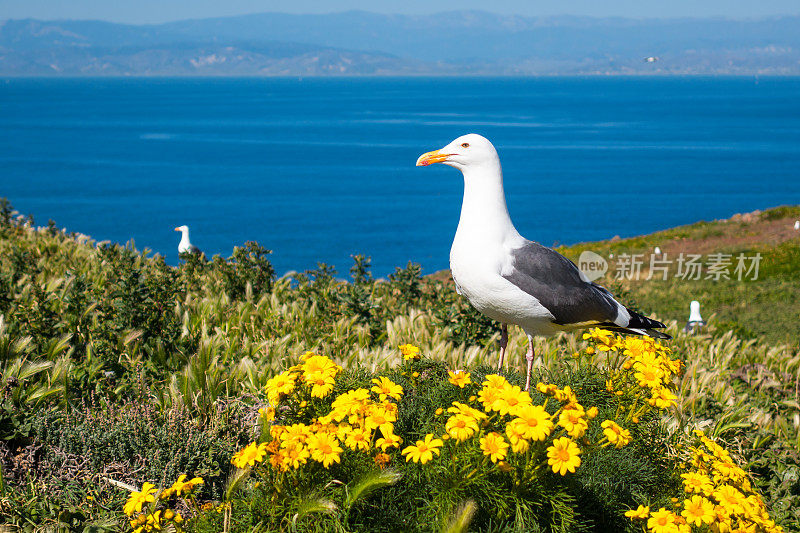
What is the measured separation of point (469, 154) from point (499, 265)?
34.2 inches

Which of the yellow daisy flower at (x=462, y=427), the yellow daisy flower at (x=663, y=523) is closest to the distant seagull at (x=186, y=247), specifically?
the yellow daisy flower at (x=462, y=427)

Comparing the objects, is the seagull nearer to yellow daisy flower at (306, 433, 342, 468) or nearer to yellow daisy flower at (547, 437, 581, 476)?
Result: yellow daisy flower at (547, 437, 581, 476)

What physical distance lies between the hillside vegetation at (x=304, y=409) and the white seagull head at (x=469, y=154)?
152 cm

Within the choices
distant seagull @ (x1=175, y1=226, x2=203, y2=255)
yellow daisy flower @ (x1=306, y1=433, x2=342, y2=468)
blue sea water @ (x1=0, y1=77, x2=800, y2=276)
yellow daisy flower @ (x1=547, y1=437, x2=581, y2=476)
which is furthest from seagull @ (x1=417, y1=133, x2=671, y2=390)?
blue sea water @ (x1=0, y1=77, x2=800, y2=276)

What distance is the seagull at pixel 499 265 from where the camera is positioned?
5.06 metres

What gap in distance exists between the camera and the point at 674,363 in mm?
4336

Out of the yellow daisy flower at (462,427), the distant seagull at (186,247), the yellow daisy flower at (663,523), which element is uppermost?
the yellow daisy flower at (462,427)

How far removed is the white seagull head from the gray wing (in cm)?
71

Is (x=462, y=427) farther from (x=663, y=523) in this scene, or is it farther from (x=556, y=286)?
(x=556, y=286)

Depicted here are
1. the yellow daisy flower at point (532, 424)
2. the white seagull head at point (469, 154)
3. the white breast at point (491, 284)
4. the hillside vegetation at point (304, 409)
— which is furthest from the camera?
the white seagull head at point (469, 154)

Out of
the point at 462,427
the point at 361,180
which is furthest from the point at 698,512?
the point at 361,180

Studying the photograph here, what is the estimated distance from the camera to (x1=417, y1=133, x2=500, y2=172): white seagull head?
5.19 m

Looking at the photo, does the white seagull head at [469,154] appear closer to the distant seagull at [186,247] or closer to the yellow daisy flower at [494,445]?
the yellow daisy flower at [494,445]

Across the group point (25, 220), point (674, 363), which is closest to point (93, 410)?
point (674, 363)
